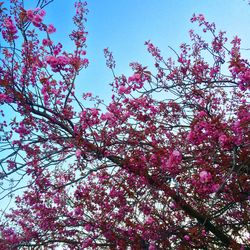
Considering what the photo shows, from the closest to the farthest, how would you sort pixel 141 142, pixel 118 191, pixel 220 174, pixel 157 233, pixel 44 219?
pixel 220 174, pixel 157 233, pixel 141 142, pixel 118 191, pixel 44 219

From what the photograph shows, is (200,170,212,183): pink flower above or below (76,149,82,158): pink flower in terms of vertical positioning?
below

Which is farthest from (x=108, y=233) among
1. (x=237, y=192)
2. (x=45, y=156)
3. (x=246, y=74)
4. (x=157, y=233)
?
(x=246, y=74)

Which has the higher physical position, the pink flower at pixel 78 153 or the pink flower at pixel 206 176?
the pink flower at pixel 78 153

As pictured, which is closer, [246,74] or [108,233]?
[246,74]

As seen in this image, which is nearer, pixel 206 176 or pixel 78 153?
pixel 206 176

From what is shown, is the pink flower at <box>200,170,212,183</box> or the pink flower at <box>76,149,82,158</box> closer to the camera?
the pink flower at <box>200,170,212,183</box>

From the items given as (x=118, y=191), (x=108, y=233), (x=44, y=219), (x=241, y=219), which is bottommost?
(x=241, y=219)

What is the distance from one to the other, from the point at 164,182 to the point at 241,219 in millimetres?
2351

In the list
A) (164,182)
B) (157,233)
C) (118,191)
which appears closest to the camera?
(164,182)

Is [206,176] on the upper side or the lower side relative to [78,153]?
lower

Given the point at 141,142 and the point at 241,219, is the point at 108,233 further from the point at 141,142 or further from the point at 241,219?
the point at 241,219

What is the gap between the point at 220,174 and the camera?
525cm

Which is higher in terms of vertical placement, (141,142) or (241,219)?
(141,142)

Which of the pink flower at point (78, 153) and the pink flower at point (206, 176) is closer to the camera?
the pink flower at point (206, 176)
